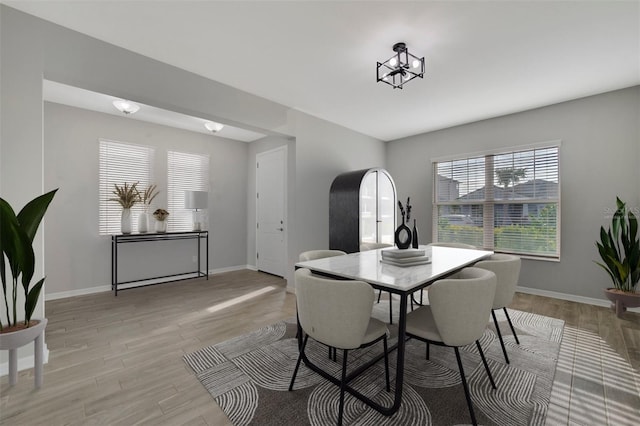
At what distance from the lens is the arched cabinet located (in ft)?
13.1

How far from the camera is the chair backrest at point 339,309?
153 centimetres

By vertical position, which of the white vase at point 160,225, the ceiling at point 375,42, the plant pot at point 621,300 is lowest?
the plant pot at point 621,300

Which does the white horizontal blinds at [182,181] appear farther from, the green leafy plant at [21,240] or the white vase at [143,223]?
the green leafy plant at [21,240]

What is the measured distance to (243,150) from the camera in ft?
19.2

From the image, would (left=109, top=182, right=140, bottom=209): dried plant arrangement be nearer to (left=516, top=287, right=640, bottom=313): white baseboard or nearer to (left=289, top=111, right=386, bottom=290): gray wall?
(left=289, top=111, right=386, bottom=290): gray wall

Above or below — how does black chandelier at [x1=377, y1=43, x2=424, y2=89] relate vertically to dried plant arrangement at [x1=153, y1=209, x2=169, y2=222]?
above

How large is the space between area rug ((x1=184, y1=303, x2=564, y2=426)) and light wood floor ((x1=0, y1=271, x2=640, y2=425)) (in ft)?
0.63

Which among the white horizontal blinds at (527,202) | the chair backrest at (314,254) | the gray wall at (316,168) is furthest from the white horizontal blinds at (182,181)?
the white horizontal blinds at (527,202)

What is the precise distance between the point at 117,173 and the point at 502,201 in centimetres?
602

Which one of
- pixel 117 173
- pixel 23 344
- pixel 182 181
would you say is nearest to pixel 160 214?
pixel 182 181

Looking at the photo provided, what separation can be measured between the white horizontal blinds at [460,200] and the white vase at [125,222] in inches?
200

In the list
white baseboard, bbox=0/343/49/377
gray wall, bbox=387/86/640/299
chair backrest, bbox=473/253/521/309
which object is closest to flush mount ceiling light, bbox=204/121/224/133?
white baseboard, bbox=0/343/49/377

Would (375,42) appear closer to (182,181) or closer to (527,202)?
(527,202)

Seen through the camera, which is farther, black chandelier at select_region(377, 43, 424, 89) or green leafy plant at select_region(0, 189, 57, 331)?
black chandelier at select_region(377, 43, 424, 89)
